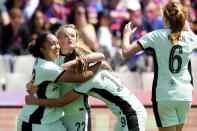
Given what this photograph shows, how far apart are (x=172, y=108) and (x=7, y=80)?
4505 millimetres

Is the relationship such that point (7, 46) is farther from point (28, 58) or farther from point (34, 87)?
point (34, 87)

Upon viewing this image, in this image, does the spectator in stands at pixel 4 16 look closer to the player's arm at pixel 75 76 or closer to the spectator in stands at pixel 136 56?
the spectator in stands at pixel 136 56

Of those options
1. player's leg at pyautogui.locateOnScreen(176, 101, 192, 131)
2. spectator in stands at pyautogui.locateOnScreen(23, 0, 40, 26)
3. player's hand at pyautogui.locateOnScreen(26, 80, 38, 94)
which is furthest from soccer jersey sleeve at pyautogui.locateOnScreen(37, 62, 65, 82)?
spectator in stands at pyautogui.locateOnScreen(23, 0, 40, 26)

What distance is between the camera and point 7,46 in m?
10.2

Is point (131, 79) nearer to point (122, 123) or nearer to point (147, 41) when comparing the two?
point (147, 41)

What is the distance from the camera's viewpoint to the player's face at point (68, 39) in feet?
17.3

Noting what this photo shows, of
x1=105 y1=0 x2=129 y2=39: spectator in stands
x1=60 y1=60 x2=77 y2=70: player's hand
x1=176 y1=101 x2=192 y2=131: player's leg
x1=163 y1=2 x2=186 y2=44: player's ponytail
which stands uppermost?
x1=105 y1=0 x2=129 y2=39: spectator in stands

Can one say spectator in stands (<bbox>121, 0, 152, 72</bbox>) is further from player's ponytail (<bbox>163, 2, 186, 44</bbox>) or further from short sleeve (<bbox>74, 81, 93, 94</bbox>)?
short sleeve (<bbox>74, 81, 93, 94</bbox>)

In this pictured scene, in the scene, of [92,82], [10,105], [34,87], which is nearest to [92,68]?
[92,82]

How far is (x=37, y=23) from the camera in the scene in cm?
1030

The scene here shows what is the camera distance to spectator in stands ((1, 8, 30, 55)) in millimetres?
10125

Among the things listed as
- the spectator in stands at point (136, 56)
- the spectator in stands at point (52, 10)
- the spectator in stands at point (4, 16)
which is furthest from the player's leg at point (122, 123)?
the spectator in stands at point (4, 16)

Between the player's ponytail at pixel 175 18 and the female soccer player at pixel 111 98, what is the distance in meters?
0.70

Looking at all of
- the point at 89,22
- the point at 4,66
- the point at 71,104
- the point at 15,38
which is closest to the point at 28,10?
the point at 15,38
